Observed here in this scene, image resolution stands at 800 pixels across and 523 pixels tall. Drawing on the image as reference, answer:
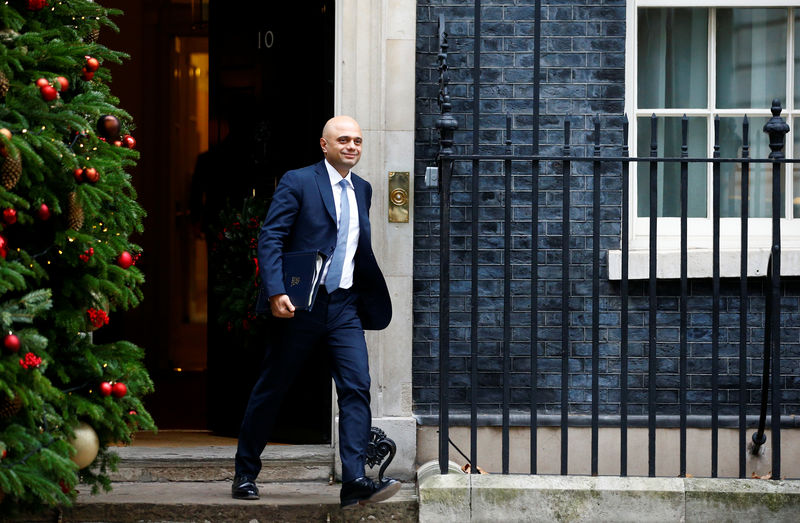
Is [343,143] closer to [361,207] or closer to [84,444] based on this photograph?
[361,207]

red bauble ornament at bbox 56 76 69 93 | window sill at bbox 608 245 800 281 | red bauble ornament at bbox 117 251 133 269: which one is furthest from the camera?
window sill at bbox 608 245 800 281

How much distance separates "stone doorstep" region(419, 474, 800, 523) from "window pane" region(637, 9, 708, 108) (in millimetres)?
2481

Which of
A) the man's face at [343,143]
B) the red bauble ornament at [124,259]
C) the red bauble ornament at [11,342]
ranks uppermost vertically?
the man's face at [343,143]

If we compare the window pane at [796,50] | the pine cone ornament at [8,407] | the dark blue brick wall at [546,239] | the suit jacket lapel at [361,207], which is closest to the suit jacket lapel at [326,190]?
the suit jacket lapel at [361,207]

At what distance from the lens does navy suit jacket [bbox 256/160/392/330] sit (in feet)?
17.6

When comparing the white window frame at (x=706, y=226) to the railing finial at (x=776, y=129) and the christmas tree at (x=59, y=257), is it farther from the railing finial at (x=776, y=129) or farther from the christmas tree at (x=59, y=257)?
the christmas tree at (x=59, y=257)

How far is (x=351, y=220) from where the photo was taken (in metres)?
5.61

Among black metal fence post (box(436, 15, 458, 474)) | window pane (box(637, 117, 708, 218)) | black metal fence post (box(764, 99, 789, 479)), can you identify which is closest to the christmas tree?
A: black metal fence post (box(436, 15, 458, 474))

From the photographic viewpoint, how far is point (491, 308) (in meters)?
6.53

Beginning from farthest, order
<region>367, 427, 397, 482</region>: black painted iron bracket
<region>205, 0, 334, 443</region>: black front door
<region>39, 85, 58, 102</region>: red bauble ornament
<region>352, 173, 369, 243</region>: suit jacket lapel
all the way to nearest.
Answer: <region>205, 0, 334, 443</region>: black front door < <region>367, 427, 397, 482</region>: black painted iron bracket < <region>352, 173, 369, 243</region>: suit jacket lapel < <region>39, 85, 58, 102</region>: red bauble ornament

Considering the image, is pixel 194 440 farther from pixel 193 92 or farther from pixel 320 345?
pixel 193 92

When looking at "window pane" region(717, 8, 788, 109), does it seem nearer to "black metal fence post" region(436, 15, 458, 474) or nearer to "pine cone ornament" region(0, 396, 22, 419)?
"black metal fence post" region(436, 15, 458, 474)

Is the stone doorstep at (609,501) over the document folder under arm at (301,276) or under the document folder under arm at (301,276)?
under

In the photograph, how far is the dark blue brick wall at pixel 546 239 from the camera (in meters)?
6.49
